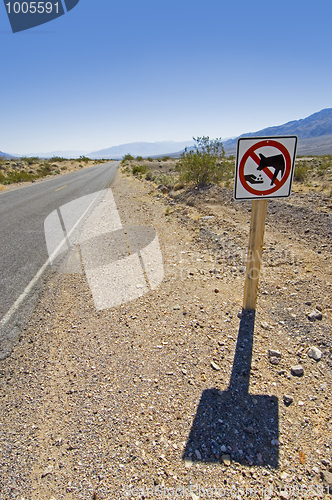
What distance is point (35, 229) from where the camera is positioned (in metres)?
7.12

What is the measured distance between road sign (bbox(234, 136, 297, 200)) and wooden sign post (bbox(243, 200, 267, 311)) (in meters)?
0.18

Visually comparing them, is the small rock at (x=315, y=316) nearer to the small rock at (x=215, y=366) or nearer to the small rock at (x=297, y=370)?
the small rock at (x=297, y=370)

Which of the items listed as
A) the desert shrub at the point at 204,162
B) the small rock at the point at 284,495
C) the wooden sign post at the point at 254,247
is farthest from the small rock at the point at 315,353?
the desert shrub at the point at 204,162

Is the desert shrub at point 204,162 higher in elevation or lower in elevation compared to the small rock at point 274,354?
higher

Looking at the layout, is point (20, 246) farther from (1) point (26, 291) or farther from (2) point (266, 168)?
(2) point (266, 168)

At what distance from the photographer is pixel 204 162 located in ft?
36.0

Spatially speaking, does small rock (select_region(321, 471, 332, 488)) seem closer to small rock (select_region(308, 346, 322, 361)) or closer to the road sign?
small rock (select_region(308, 346, 322, 361))

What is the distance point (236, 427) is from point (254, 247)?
1.68 m

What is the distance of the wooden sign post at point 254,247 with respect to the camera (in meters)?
2.64

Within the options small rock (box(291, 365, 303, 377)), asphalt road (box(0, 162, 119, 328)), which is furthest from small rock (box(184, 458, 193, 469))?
asphalt road (box(0, 162, 119, 328))

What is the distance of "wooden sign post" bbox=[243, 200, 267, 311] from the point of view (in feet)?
8.67

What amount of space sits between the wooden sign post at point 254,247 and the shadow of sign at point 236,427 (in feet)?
3.31

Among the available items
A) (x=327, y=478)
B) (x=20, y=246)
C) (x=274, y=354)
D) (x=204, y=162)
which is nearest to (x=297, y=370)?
(x=274, y=354)

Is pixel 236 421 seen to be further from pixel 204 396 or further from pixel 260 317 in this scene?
pixel 260 317
